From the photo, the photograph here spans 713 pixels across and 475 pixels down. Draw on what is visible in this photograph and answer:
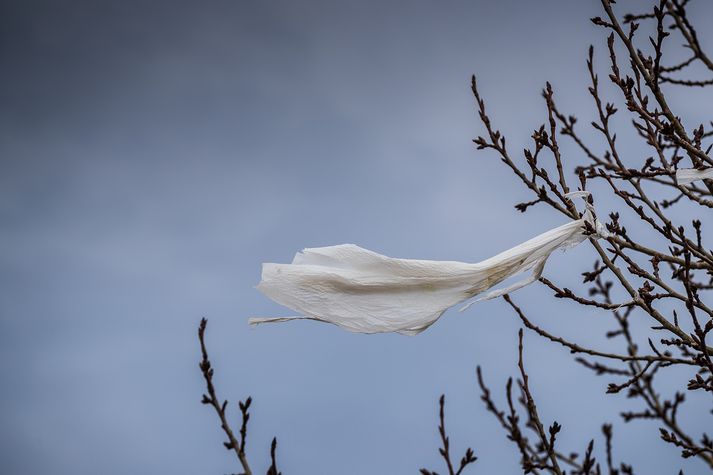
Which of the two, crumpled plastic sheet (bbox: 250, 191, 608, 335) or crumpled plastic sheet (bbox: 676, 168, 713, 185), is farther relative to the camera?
crumpled plastic sheet (bbox: 676, 168, 713, 185)

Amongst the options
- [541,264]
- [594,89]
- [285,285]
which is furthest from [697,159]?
[285,285]

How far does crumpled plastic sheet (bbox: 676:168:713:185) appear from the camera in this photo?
3.06m

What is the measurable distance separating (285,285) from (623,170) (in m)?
1.65

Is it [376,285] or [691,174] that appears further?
[691,174]

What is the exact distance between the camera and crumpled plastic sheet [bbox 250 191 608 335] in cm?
267

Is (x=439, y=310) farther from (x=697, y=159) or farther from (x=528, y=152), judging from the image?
(x=697, y=159)

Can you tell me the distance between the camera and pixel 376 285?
107 inches

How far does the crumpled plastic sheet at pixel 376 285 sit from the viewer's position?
8.75 ft

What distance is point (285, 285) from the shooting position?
8.72 feet

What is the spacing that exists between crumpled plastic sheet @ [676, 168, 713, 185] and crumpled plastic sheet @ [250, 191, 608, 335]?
72cm

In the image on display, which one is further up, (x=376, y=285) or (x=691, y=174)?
(x=691, y=174)

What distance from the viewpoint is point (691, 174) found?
308 cm

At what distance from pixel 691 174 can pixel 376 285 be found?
5.18 ft

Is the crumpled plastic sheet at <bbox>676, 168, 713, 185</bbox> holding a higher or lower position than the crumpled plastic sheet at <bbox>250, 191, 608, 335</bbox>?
higher
